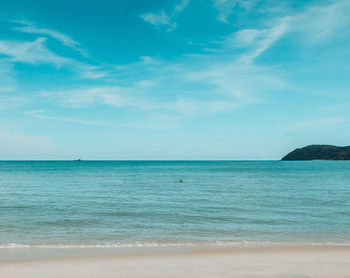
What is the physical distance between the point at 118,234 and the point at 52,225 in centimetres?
409

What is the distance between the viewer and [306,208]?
22312 millimetres

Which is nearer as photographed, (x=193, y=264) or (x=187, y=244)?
(x=193, y=264)

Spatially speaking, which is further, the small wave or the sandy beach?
the small wave

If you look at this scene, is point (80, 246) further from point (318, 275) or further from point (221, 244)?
point (318, 275)

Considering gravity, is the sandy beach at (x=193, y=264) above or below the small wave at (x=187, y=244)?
above

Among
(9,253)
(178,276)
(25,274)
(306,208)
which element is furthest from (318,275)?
(306,208)

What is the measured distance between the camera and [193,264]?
1018cm

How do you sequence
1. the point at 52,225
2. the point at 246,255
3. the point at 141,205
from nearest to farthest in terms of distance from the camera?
the point at 246,255
the point at 52,225
the point at 141,205

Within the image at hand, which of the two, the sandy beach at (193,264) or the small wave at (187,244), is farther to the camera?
the small wave at (187,244)

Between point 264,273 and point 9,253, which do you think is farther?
point 9,253

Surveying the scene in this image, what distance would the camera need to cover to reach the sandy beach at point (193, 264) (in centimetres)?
920

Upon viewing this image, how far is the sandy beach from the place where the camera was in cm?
920

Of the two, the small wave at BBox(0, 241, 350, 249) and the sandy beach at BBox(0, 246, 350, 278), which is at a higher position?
the sandy beach at BBox(0, 246, 350, 278)

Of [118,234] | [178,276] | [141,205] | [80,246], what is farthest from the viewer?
[141,205]
